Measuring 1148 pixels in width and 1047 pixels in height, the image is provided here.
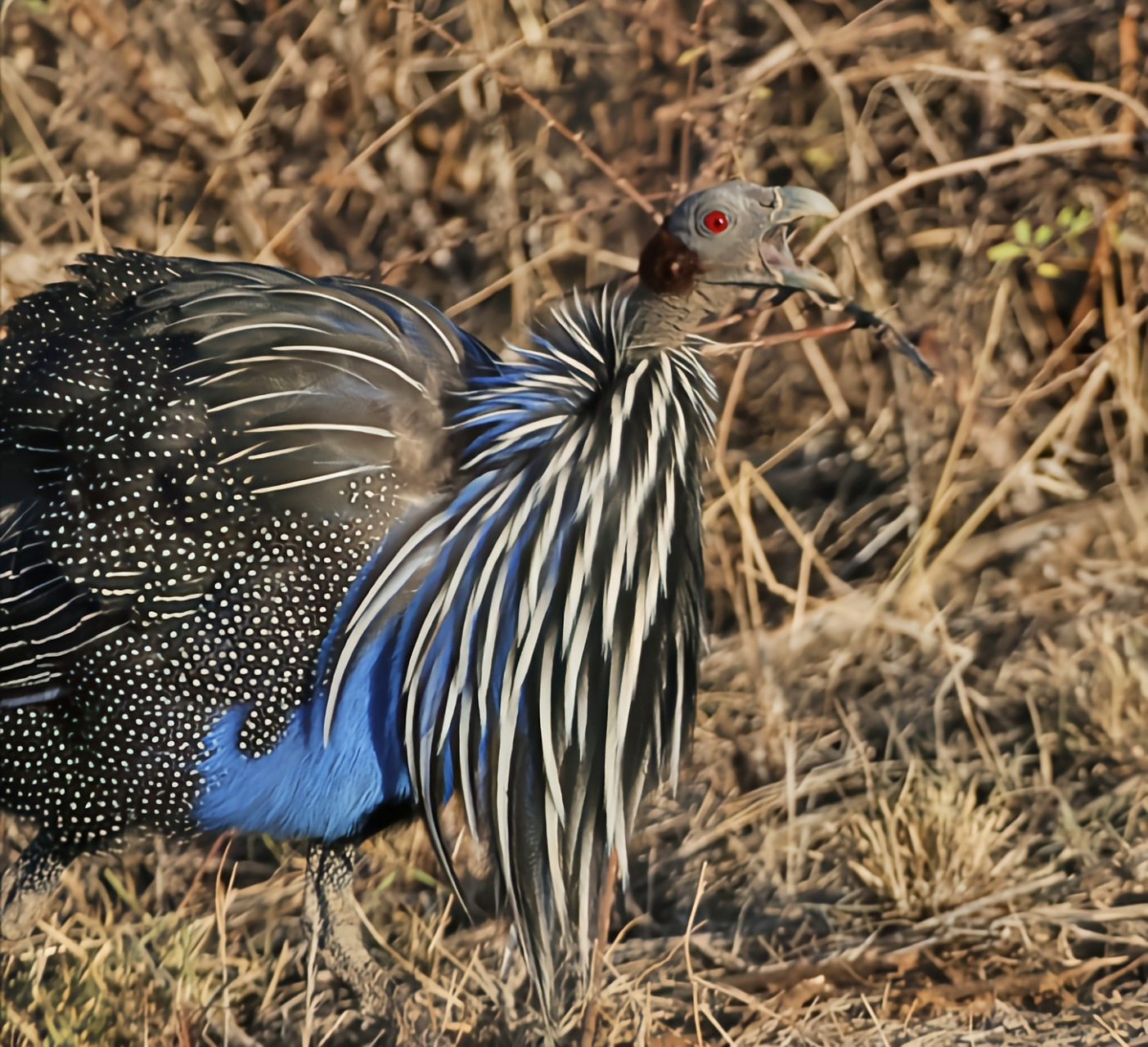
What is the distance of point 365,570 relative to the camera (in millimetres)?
1423

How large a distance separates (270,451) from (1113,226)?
1.61 metres

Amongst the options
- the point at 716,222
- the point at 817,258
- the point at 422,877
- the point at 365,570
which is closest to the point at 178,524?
the point at 365,570

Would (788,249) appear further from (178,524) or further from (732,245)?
(178,524)

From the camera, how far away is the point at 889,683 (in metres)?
2.25

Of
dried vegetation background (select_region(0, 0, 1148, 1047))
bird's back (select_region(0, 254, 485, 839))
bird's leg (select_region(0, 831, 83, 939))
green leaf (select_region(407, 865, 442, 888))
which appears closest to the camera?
bird's back (select_region(0, 254, 485, 839))

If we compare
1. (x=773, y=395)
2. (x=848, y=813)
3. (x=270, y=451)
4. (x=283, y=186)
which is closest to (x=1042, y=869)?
(x=848, y=813)

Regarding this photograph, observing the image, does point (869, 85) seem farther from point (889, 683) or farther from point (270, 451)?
point (270, 451)

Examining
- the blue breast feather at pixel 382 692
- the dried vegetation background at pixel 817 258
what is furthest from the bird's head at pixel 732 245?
the dried vegetation background at pixel 817 258

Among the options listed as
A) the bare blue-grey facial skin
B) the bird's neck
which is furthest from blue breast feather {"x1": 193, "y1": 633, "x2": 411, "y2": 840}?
the bare blue-grey facial skin

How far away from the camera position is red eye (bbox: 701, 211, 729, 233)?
1415 millimetres

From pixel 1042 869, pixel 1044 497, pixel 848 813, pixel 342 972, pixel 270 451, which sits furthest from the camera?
pixel 1044 497

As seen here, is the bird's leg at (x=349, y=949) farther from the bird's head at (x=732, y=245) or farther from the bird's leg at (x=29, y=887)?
the bird's head at (x=732, y=245)

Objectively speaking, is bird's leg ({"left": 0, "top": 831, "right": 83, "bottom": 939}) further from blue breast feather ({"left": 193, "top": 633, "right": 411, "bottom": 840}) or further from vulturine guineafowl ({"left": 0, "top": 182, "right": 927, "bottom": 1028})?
blue breast feather ({"left": 193, "top": 633, "right": 411, "bottom": 840})

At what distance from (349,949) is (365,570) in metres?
0.55
